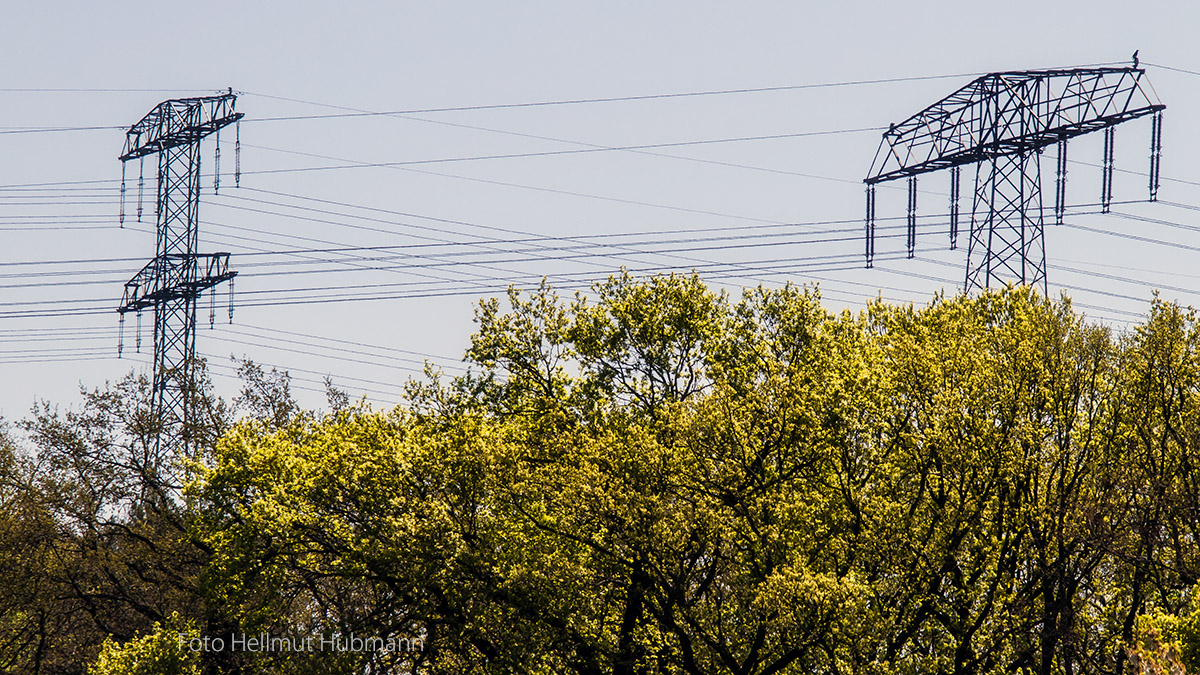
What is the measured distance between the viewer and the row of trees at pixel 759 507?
28.8 m

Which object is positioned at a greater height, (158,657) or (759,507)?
(759,507)

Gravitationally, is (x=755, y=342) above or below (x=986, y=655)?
above

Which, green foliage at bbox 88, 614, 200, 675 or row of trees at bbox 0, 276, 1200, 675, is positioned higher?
row of trees at bbox 0, 276, 1200, 675

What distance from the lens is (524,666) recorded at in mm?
30078

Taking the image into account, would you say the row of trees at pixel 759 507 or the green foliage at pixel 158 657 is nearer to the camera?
the row of trees at pixel 759 507

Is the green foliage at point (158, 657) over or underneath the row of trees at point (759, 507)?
underneath

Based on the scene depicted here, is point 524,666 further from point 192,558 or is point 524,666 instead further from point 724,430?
point 192,558

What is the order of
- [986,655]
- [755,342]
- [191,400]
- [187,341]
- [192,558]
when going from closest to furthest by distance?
1. [986,655]
2. [755,342]
3. [192,558]
4. [191,400]
5. [187,341]

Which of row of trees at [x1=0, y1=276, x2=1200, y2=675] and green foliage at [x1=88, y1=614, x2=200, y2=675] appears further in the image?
green foliage at [x1=88, y1=614, x2=200, y2=675]

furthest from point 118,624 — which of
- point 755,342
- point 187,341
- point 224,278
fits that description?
point 755,342

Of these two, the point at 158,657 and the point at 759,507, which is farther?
the point at 158,657

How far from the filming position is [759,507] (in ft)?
97.4

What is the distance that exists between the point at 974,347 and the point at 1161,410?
4466mm

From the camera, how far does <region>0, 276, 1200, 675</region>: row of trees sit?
28.8 meters
